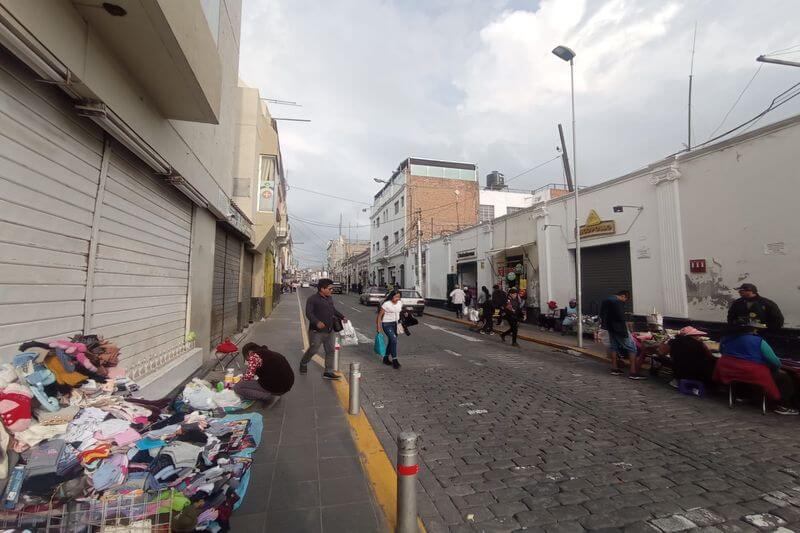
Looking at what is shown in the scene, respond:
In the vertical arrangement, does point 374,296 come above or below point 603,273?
below

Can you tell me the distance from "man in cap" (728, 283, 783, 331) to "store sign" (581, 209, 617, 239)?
5.76 m

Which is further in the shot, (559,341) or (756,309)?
(559,341)

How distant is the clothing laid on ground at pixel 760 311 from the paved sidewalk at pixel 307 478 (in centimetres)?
654

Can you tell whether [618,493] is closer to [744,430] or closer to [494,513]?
[494,513]

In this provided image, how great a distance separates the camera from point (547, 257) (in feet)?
48.3

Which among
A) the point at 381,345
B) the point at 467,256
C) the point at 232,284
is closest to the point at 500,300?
the point at 381,345

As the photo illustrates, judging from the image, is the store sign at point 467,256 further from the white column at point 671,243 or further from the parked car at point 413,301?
the white column at point 671,243

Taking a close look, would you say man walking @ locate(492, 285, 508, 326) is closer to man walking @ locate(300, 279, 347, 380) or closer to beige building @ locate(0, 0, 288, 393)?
man walking @ locate(300, 279, 347, 380)

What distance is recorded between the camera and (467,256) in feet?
70.3

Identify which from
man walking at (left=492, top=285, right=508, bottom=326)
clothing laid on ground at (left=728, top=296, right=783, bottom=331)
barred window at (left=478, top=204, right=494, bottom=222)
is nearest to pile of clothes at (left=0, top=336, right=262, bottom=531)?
clothing laid on ground at (left=728, top=296, right=783, bottom=331)

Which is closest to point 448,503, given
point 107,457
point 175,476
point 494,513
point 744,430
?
point 494,513

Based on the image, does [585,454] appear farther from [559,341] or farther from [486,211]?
[486,211]

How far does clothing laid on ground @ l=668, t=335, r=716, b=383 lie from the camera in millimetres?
5969

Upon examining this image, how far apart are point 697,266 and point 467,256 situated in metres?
12.7
